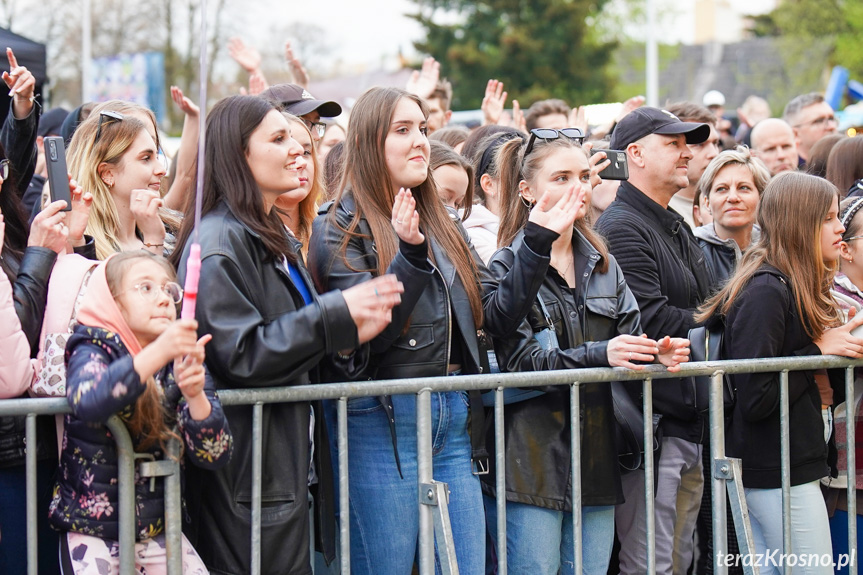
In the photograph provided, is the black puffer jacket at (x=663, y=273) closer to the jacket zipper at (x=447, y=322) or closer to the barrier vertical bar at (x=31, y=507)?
the jacket zipper at (x=447, y=322)

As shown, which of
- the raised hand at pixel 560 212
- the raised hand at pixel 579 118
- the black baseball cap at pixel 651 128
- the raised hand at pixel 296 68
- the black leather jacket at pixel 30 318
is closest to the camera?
the black leather jacket at pixel 30 318

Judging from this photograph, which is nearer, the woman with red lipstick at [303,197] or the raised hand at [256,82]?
the woman with red lipstick at [303,197]

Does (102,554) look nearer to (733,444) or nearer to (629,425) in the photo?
(629,425)

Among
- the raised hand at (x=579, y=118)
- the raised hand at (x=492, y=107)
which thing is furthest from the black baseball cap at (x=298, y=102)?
the raised hand at (x=579, y=118)

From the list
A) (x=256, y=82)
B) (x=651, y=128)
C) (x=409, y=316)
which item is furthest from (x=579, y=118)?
(x=409, y=316)

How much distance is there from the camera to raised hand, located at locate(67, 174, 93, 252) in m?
3.44

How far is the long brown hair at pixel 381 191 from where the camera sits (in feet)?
11.6

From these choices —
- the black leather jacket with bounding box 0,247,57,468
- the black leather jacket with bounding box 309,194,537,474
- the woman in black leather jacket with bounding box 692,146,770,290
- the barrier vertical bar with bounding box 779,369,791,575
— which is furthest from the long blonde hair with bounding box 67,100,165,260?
the woman in black leather jacket with bounding box 692,146,770,290

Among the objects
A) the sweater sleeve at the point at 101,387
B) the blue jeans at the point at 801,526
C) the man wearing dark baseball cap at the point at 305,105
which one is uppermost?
the man wearing dark baseball cap at the point at 305,105

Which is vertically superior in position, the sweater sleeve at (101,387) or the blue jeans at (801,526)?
the sweater sleeve at (101,387)

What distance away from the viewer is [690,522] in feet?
14.4

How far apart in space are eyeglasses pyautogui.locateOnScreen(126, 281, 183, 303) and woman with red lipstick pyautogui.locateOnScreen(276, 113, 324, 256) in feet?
3.45

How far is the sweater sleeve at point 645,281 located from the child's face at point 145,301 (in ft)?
6.82

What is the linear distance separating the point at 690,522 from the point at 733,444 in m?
0.55
